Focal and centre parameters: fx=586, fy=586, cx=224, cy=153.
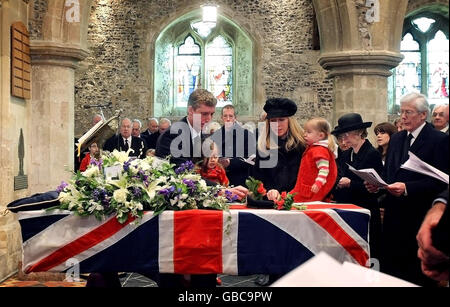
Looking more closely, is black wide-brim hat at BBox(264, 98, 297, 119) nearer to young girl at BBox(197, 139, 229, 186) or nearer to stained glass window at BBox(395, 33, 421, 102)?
young girl at BBox(197, 139, 229, 186)

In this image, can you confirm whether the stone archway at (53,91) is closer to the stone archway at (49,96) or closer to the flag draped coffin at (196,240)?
the stone archway at (49,96)

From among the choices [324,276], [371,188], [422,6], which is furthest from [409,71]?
[324,276]

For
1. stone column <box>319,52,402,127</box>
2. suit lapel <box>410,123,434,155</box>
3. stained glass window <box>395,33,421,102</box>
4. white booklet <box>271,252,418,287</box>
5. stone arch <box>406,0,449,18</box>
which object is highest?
stone arch <box>406,0,449,18</box>

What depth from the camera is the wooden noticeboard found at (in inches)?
254

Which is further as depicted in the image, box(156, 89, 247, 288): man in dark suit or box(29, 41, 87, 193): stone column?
box(29, 41, 87, 193): stone column

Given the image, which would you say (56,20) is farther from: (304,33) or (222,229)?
(304,33)

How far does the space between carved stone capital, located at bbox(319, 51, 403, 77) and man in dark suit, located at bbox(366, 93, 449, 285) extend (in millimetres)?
4078

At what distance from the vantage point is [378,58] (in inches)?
309

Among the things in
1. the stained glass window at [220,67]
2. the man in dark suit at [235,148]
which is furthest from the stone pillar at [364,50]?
the stained glass window at [220,67]

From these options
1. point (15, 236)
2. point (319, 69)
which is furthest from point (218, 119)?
point (15, 236)

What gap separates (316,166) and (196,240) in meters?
1.15

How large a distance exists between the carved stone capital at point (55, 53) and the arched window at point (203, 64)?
8.24m

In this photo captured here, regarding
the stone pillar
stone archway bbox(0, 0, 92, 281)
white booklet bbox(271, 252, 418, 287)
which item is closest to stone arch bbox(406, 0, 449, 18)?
the stone pillar

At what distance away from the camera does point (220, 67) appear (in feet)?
54.0
